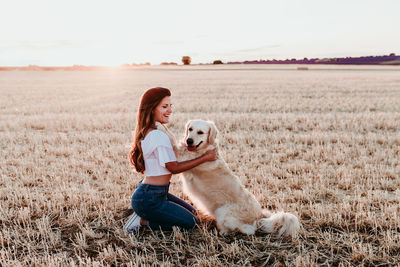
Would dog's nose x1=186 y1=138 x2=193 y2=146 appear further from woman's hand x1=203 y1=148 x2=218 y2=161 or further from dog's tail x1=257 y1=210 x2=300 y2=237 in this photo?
dog's tail x1=257 y1=210 x2=300 y2=237

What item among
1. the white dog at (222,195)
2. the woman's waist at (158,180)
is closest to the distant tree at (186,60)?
the white dog at (222,195)

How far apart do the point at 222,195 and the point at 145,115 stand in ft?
4.50

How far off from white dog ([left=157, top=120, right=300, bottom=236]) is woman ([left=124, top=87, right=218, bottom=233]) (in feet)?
0.65

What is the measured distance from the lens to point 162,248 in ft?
12.2

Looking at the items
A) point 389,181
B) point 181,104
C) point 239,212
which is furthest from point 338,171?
point 181,104

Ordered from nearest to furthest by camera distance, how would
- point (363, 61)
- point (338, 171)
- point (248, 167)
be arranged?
point (338, 171)
point (248, 167)
point (363, 61)

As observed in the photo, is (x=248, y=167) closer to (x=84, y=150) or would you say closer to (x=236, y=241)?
(x=236, y=241)

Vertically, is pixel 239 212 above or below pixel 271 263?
above

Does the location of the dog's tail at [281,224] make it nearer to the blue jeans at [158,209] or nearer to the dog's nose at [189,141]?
the blue jeans at [158,209]

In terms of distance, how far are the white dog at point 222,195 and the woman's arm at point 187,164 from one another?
0.19 meters

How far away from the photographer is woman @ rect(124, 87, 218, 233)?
12.1 ft

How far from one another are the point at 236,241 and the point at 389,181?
353 cm

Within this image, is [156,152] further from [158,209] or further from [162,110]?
[158,209]

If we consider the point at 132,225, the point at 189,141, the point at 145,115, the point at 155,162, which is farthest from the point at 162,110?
the point at 132,225
